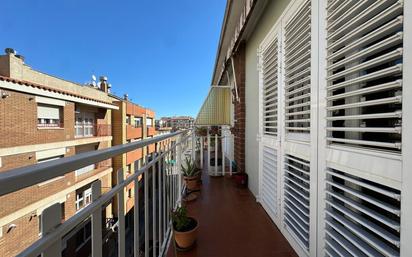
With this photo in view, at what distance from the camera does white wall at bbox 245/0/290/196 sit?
2914 mm

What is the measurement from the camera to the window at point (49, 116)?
930 centimetres

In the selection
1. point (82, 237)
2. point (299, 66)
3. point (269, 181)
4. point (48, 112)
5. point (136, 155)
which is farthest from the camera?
point (48, 112)

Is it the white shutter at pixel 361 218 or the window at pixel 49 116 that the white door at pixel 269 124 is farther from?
the window at pixel 49 116

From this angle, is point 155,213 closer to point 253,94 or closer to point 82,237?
point 82,237

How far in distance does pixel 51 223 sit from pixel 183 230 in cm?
166

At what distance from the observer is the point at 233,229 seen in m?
2.34

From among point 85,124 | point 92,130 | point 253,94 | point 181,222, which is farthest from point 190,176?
point 92,130

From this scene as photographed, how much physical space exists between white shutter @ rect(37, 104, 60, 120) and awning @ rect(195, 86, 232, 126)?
8571 millimetres

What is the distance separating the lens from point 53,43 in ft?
71.6

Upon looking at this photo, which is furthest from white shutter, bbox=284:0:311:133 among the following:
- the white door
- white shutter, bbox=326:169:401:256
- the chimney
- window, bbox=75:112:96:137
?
window, bbox=75:112:96:137

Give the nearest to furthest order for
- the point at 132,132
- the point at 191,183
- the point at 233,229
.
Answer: the point at 233,229 < the point at 191,183 < the point at 132,132

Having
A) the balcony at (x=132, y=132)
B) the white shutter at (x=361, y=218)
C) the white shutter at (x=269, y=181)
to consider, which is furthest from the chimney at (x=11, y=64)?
the white shutter at (x=361, y=218)

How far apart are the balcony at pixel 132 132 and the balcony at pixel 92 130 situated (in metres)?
1.88

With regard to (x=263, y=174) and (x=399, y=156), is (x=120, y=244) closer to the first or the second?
(x=399, y=156)
